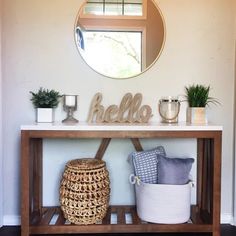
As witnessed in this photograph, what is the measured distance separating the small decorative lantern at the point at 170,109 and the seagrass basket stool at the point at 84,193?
611 millimetres

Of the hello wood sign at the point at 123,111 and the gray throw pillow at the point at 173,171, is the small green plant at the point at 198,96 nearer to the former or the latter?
the hello wood sign at the point at 123,111

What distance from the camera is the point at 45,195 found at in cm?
248

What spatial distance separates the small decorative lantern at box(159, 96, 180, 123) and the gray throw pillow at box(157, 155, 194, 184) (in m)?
0.33

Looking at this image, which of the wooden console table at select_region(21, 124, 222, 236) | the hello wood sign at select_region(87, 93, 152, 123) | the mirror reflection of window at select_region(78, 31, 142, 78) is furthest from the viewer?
the mirror reflection of window at select_region(78, 31, 142, 78)

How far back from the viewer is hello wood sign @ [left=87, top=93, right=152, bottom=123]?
2.31 metres

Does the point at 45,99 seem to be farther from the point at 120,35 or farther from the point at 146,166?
the point at 146,166

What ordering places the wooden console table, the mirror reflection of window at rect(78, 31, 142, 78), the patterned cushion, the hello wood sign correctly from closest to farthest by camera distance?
1. the wooden console table
2. the patterned cushion
3. the hello wood sign
4. the mirror reflection of window at rect(78, 31, 142, 78)

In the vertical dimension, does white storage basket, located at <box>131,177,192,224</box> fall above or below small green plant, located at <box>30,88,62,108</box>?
below

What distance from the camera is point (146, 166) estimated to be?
221 cm

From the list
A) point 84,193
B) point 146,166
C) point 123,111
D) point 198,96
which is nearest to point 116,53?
point 123,111

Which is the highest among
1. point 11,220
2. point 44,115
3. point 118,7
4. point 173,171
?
point 118,7

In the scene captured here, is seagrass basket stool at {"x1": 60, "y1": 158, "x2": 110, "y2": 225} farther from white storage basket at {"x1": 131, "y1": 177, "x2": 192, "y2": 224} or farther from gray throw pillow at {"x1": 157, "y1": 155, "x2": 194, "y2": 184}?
gray throw pillow at {"x1": 157, "y1": 155, "x2": 194, "y2": 184}

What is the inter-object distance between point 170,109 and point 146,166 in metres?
0.46

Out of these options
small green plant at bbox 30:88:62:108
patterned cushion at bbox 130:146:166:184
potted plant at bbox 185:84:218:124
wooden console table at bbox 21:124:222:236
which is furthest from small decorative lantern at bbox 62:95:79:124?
potted plant at bbox 185:84:218:124
